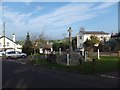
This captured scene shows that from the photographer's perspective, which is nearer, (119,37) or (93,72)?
(93,72)

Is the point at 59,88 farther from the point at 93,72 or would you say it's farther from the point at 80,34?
the point at 80,34

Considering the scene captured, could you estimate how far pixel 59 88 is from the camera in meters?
14.3

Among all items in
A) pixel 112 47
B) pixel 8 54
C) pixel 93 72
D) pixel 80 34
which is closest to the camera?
pixel 93 72

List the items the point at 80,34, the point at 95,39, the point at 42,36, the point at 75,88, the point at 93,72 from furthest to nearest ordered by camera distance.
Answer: the point at 80,34 → the point at 95,39 → the point at 42,36 → the point at 93,72 → the point at 75,88

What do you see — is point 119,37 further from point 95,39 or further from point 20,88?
point 20,88

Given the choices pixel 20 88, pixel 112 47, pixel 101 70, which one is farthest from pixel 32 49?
pixel 20 88

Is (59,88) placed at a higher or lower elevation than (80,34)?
lower

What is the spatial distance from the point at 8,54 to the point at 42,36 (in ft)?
70.1

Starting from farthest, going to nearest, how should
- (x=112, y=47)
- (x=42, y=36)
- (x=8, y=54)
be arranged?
(x=42, y=36) < (x=112, y=47) < (x=8, y=54)

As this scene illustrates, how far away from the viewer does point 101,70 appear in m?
24.3

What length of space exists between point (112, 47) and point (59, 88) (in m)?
56.2

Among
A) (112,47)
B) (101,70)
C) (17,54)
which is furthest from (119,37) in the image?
(101,70)

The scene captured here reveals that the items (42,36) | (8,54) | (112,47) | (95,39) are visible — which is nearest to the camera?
(8,54)

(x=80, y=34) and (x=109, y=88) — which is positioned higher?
(x=80, y=34)
